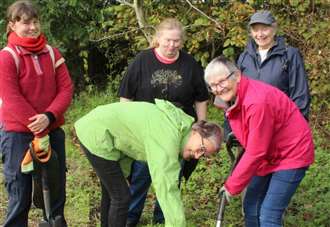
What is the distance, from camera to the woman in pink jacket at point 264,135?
345 centimetres

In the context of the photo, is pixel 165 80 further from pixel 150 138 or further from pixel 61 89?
pixel 150 138

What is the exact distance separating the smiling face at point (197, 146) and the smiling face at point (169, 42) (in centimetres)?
108

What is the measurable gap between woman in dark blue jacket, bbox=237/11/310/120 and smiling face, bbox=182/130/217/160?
43.9 inches

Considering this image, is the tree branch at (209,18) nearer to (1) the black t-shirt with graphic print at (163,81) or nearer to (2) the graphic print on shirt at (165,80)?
(1) the black t-shirt with graphic print at (163,81)

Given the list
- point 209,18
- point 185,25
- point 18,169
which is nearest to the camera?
point 18,169

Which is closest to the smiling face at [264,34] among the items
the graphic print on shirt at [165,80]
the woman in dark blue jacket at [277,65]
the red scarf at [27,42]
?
the woman in dark blue jacket at [277,65]

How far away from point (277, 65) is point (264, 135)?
3.30ft

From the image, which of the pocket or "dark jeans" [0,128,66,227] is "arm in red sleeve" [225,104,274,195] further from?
the pocket

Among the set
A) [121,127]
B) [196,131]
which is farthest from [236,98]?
[121,127]

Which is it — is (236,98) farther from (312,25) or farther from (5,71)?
(312,25)

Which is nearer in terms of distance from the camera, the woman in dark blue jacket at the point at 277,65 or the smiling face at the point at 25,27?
the smiling face at the point at 25,27

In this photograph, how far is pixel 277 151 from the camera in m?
3.68

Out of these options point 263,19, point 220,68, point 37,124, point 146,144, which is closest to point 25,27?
point 37,124

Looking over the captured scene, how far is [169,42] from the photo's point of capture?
171 inches
